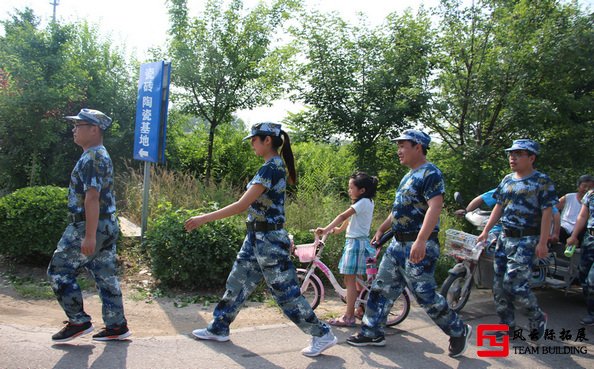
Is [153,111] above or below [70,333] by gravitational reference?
above

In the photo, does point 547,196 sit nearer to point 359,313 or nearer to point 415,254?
point 415,254

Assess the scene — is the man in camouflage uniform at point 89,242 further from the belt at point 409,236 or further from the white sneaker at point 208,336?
the belt at point 409,236

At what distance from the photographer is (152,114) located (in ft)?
23.2

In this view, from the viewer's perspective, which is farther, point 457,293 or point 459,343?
point 457,293

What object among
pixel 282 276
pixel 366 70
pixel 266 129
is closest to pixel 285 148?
pixel 266 129

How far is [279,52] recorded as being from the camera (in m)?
10.4

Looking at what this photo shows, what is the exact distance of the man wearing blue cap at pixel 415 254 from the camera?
3.96 meters

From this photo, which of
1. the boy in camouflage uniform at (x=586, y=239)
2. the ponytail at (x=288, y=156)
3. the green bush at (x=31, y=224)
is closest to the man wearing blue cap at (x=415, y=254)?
the ponytail at (x=288, y=156)

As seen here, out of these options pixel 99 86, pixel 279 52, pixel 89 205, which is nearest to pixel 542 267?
pixel 89 205

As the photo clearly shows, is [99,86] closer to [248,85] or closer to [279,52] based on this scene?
[248,85]

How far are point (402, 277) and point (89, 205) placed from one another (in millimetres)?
2644

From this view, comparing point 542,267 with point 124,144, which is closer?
point 542,267

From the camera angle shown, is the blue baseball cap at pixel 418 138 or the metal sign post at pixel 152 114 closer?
the blue baseball cap at pixel 418 138

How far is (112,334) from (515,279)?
3704 millimetres
